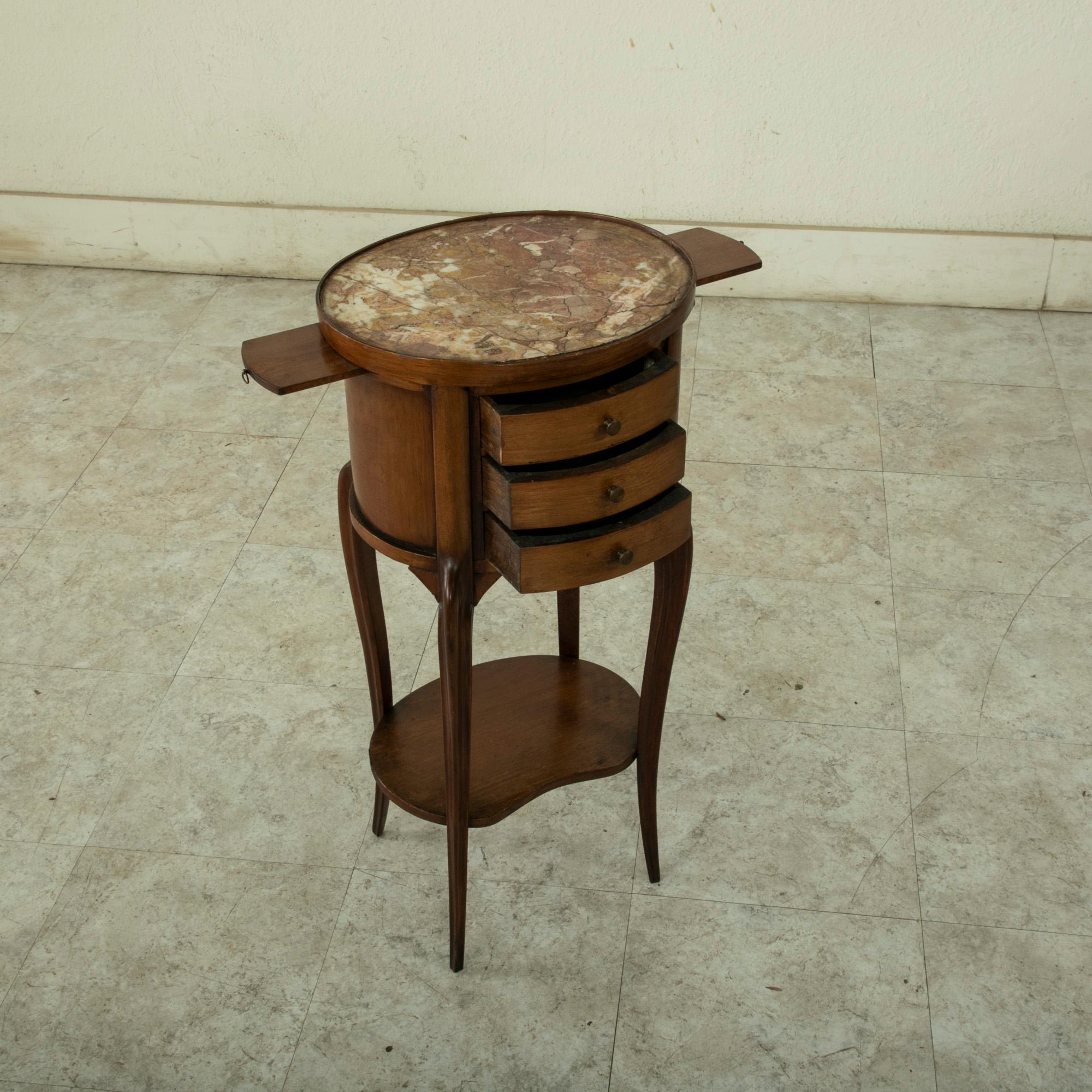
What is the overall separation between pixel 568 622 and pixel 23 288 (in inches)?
126

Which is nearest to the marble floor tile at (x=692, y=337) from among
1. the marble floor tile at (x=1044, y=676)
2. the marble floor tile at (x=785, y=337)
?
the marble floor tile at (x=785, y=337)

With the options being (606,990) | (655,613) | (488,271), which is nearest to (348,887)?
(606,990)

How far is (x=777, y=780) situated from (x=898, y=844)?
11.4 inches

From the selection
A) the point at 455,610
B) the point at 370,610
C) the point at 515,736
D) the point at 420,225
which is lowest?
the point at 515,736

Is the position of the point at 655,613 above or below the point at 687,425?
above

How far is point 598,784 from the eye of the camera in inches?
110

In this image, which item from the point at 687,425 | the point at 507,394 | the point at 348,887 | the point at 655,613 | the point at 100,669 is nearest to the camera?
the point at 507,394

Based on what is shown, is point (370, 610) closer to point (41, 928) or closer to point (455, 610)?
point (455, 610)

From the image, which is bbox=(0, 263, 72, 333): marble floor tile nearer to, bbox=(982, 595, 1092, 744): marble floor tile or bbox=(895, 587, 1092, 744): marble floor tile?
bbox=(895, 587, 1092, 744): marble floor tile

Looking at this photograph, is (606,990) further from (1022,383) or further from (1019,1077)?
(1022,383)

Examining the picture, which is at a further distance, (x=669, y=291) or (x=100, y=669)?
(x=100, y=669)

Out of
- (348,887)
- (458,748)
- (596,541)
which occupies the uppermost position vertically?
(596,541)

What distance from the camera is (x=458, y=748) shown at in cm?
216

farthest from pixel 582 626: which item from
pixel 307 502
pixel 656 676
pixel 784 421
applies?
pixel 784 421
